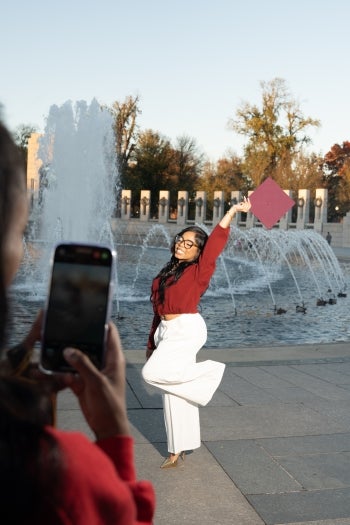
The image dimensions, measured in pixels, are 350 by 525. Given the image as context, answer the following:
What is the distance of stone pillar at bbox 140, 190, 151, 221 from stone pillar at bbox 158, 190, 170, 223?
1.18 m

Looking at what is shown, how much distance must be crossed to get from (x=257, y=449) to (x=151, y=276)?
1589 centimetres

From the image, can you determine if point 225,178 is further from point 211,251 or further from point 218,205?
point 211,251

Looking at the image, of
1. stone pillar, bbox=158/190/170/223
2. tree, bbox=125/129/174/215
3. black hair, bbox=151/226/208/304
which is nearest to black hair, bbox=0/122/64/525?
black hair, bbox=151/226/208/304

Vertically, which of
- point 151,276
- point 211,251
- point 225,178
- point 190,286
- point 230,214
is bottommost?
point 151,276

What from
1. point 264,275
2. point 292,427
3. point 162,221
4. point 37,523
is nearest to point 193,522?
point 292,427

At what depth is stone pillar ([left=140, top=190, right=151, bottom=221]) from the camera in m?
58.3

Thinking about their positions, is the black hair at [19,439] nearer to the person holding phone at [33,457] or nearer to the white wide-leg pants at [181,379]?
the person holding phone at [33,457]

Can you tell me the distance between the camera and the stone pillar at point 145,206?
58.3 metres

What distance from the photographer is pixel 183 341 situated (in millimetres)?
4770

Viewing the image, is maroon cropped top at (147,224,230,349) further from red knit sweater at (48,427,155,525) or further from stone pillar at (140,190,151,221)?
stone pillar at (140,190,151,221)

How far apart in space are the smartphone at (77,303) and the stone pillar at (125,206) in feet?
193

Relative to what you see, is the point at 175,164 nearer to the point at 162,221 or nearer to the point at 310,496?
the point at 162,221

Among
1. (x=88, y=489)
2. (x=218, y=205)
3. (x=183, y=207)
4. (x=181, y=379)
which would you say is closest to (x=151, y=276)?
(x=181, y=379)

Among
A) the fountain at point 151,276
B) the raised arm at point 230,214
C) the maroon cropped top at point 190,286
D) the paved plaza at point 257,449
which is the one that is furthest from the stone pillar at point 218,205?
the maroon cropped top at point 190,286
